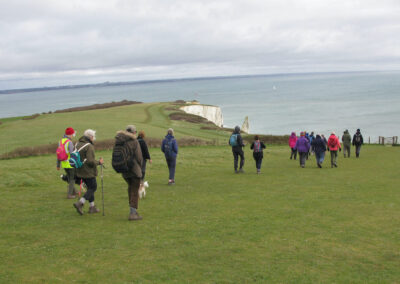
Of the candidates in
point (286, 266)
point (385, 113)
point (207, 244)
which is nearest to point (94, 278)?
point (207, 244)

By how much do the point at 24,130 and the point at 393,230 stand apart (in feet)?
157

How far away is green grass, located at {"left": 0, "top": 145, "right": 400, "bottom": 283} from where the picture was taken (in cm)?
758

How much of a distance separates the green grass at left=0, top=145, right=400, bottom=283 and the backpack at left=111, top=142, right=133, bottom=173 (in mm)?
1590

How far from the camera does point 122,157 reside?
1033 centimetres

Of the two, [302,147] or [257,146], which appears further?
[302,147]

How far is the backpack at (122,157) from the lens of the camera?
1031 cm

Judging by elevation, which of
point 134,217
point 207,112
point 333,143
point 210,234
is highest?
point 207,112

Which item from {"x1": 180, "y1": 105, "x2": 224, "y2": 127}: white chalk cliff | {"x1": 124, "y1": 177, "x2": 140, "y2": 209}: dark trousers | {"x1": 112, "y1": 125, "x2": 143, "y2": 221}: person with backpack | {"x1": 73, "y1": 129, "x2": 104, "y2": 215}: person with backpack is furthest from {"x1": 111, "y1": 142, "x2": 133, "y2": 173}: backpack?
{"x1": 180, "y1": 105, "x2": 224, "y2": 127}: white chalk cliff

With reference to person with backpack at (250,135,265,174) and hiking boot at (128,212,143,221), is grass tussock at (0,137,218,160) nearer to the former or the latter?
person with backpack at (250,135,265,174)

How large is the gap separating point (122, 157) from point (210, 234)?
2.97 m

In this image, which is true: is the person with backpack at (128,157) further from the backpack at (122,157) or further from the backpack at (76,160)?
the backpack at (76,160)

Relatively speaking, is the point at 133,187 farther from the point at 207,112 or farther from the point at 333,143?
the point at 207,112

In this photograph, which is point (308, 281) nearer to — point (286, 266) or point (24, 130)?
point (286, 266)

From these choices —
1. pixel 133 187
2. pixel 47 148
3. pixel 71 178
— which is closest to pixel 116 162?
pixel 133 187
